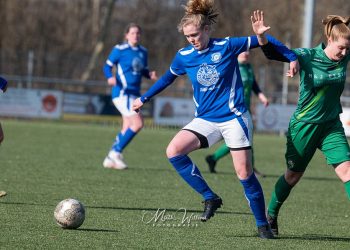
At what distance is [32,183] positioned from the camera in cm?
971

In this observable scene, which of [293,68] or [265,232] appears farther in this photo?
[265,232]

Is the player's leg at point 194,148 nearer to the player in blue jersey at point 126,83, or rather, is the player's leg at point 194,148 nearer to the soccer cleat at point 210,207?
the soccer cleat at point 210,207

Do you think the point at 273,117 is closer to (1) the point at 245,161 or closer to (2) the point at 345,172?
(2) the point at 345,172

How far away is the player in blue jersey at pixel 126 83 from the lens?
12.1 meters

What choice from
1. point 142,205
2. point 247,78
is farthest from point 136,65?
point 142,205

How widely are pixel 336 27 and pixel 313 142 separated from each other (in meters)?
0.97

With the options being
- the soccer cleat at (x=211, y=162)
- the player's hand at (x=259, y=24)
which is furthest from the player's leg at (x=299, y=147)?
the soccer cleat at (x=211, y=162)

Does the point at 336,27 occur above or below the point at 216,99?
above

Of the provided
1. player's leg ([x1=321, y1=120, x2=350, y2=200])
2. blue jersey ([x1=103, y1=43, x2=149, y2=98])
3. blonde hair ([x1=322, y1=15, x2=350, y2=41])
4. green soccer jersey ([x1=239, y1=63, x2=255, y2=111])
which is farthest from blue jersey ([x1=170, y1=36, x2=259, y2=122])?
blue jersey ([x1=103, y1=43, x2=149, y2=98])

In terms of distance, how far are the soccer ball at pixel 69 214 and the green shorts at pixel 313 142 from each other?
71.6 inches

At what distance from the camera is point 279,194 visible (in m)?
7.04

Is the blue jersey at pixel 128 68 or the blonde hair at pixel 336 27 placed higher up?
the blonde hair at pixel 336 27

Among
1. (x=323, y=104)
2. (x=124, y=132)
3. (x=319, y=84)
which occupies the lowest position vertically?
(x=124, y=132)

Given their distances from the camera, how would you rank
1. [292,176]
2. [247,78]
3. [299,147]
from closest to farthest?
[299,147] < [292,176] < [247,78]
